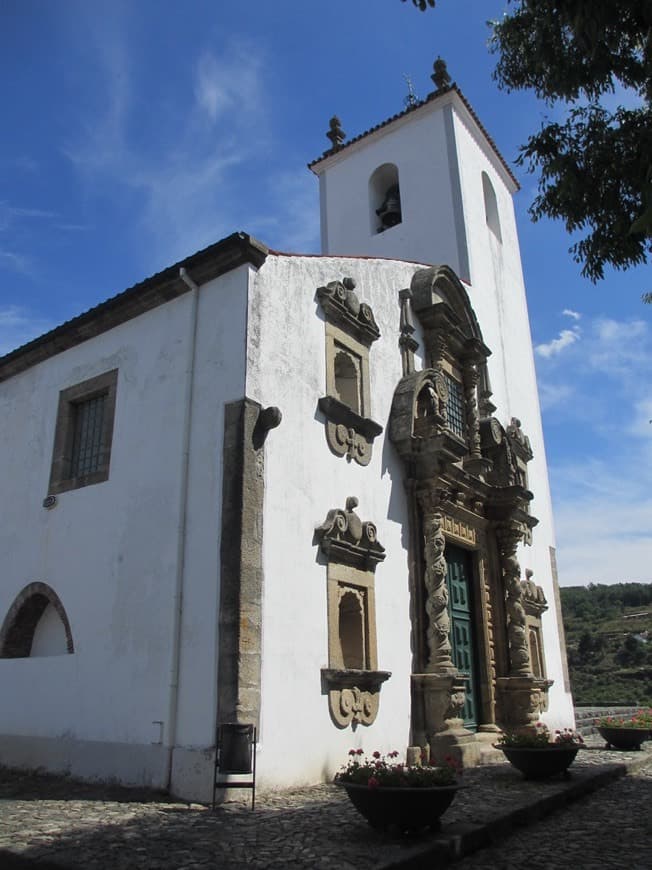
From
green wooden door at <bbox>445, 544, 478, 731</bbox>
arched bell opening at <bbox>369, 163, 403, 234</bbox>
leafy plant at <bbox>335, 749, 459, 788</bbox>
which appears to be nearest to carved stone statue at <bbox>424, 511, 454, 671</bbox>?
green wooden door at <bbox>445, 544, 478, 731</bbox>

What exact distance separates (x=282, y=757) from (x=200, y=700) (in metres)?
0.95

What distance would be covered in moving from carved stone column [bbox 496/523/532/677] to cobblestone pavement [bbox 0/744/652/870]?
162 inches

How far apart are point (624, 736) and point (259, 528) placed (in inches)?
284

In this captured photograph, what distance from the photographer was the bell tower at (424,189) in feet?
49.8

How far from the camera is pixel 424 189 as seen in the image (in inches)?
622

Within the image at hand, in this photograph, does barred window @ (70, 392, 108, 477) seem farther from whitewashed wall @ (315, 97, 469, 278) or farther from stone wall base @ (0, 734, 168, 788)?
whitewashed wall @ (315, 97, 469, 278)

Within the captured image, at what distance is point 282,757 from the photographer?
23.3 feet

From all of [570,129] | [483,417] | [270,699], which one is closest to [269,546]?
[270,699]

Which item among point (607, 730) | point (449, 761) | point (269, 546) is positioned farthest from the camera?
point (607, 730)

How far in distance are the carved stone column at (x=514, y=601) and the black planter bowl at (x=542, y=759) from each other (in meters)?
3.74

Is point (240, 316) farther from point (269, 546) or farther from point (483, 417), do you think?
point (483, 417)

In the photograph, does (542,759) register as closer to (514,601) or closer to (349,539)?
(349,539)

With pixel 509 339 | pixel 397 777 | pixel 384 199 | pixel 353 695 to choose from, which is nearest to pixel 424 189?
pixel 384 199

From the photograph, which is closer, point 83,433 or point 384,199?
point 83,433
